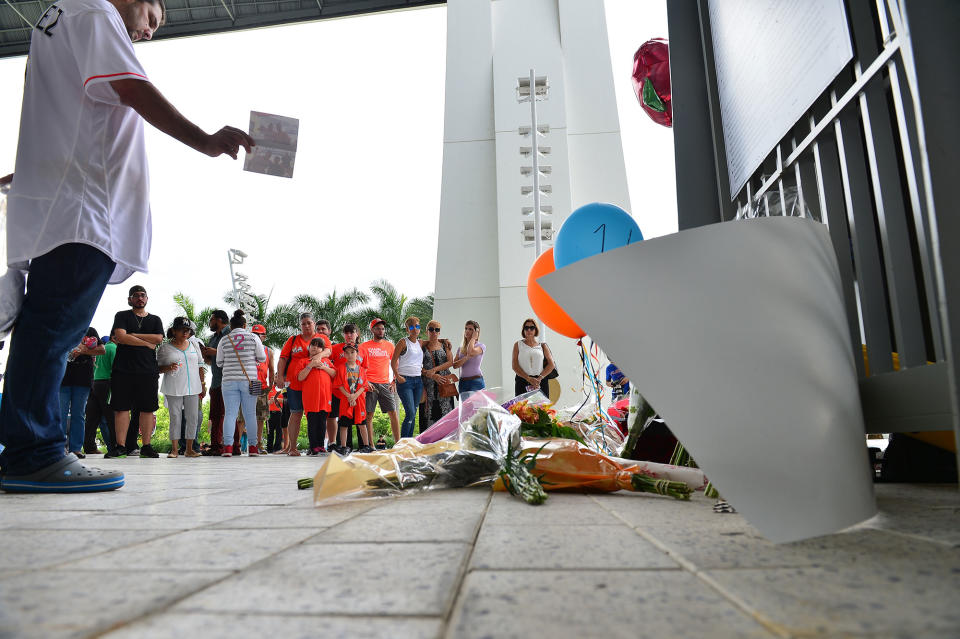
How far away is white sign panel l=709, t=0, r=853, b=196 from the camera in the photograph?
218 cm

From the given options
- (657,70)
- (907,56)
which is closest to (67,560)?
(907,56)

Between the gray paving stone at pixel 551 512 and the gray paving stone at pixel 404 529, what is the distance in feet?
0.29

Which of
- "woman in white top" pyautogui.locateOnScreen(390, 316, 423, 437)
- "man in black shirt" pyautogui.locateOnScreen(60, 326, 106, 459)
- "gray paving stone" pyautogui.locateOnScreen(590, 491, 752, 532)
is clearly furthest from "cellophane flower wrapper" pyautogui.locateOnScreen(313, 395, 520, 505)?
"man in black shirt" pyautogui.locateOnScreen(60, 326, 106, 459)

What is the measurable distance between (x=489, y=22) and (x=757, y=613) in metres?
14.8

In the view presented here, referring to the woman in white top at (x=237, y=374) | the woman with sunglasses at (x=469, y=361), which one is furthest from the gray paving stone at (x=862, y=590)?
the woman in white top at (x=237, y=374)

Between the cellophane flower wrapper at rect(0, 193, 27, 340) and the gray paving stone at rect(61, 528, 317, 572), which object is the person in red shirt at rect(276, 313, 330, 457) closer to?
the cellophane flower wrapper at rect(0, 193, 27, 340)

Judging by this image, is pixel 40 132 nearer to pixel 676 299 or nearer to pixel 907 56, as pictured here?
pixel 676 299

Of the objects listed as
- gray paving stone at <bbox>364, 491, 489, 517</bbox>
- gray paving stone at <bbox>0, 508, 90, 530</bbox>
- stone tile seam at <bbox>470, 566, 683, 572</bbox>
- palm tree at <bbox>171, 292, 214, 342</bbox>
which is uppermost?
palm tree at <bbox>171, 292, 214, 342</bbox>

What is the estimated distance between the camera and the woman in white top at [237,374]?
6.96 meters

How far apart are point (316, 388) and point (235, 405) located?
0.92 metres

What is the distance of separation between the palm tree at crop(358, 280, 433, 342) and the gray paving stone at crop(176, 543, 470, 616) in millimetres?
22913

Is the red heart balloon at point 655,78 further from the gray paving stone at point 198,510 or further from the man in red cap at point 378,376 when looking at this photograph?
the gray paving stone at point 198,510

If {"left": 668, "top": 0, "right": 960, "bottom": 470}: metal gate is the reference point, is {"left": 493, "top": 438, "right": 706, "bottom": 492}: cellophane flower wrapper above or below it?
below

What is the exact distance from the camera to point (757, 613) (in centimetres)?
73
